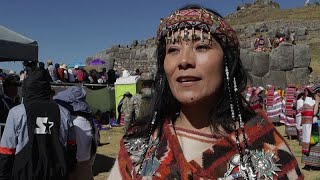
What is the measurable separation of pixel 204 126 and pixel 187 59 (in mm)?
293

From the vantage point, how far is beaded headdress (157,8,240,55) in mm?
1745

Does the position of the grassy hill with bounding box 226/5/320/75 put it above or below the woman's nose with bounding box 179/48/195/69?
above

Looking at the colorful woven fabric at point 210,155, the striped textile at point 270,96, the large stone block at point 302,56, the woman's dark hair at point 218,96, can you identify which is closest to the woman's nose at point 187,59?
the woman's dark hair at point 218,96

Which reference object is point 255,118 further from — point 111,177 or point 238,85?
point 111,177

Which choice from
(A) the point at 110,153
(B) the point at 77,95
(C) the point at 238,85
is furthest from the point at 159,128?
(A) the point at 110,153

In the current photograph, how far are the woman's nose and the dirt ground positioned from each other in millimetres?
3769

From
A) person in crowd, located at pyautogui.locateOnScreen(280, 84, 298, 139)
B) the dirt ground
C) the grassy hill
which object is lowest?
the dirt ground

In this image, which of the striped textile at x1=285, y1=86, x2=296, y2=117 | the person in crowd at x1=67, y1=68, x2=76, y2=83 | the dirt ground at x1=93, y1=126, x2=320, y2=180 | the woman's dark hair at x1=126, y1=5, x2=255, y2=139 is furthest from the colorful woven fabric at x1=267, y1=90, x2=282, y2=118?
the woman's dark hair at x1=126, y1=5, x2=255, y2=139

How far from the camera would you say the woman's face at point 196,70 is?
168 centimetres

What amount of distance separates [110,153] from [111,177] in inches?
322

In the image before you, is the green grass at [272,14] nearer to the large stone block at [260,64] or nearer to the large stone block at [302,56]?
the large stone block at [302,56]

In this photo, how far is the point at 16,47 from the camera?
6.47 m

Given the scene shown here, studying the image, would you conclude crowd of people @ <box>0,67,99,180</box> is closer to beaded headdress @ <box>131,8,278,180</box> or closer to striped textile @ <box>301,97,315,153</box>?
beaded headdress @ <box>131,8,278,180</box>

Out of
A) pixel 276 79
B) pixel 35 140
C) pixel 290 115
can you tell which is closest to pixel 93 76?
pixel 276 79
